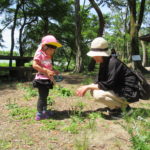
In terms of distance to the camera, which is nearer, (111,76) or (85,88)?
(111,76)

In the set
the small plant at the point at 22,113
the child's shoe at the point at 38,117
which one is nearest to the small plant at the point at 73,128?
the child's shoe at the point at 38,117

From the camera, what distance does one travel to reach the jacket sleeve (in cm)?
308

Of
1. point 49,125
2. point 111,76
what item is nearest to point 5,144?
point 49,125

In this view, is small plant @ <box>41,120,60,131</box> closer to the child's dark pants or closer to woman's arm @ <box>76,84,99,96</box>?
the child's dark pants

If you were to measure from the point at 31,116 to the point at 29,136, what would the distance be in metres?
0.79

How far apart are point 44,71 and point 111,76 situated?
0.98 metres

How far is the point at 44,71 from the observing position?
10.2 ft

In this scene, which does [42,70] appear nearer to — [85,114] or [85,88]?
[85,88]

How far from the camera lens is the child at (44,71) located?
10.3 feet

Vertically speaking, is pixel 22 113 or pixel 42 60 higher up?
pixel 42 60

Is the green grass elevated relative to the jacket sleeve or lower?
lower

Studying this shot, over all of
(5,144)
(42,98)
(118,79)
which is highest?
(118,79)

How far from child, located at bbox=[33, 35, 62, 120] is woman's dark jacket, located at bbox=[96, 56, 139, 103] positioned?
29.8 inches

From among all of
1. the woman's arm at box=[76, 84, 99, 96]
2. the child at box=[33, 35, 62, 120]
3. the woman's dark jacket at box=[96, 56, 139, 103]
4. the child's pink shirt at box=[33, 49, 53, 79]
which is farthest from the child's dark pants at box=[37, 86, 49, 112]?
the woman's dark jacket at box=[96, 56, 139, 103]
